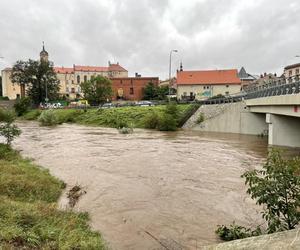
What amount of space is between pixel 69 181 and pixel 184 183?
220 inches

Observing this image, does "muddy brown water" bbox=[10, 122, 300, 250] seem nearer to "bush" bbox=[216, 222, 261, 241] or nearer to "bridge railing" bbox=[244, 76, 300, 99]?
"bush" bbox=[216, 222, 261, 241]

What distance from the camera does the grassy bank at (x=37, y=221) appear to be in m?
6.65

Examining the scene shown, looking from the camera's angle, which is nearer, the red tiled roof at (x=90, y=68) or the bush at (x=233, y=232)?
the bush at (x=233, y=232)

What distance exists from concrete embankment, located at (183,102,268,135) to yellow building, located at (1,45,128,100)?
83715mm

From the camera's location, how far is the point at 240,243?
5.09m

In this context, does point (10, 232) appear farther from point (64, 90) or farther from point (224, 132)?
point (64, 90)

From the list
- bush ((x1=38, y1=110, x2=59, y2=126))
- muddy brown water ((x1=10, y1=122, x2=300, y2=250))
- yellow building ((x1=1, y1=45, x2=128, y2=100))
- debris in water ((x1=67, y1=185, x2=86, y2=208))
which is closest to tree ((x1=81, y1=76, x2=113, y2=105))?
bush ((x1=38, y1=110, x2=59, y2=126))

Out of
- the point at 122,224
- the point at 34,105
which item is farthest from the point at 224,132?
the point at 34,105

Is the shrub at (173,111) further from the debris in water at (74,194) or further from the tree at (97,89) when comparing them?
the tree at (97,89)

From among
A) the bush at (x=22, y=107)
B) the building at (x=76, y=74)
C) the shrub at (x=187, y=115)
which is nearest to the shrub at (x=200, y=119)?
the shrub at (x=187, y=115)

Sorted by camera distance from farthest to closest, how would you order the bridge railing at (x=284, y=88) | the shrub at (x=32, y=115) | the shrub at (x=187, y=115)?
the shrub at (x=32, y=115)
the shrub at (x=187, y=115)
the bridge railing at (x=284, y=88)

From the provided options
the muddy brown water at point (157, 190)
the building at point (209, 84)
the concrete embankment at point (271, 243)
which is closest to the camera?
the concrete embankment at point (271, 243)

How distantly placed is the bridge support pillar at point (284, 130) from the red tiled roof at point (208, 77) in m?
58.5

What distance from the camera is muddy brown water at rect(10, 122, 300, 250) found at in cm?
927
